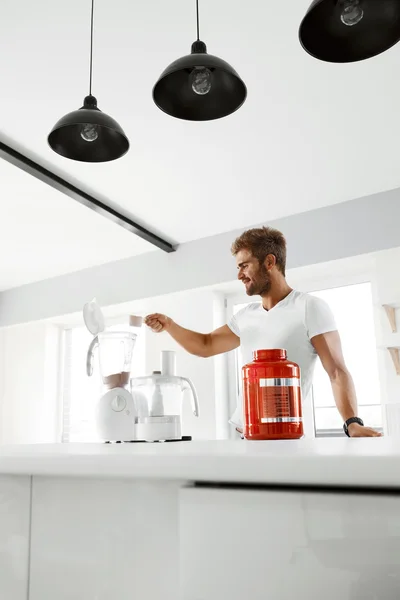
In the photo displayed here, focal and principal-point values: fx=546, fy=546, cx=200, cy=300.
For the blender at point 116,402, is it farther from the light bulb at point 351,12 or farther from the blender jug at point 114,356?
the light bulb at point 351,12

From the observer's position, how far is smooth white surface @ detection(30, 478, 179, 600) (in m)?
0.50

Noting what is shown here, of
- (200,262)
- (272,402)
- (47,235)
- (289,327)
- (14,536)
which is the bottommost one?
(14,536)

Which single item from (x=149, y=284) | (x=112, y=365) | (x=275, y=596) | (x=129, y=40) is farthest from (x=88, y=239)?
(x=275, y=596)

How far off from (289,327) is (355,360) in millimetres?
2133

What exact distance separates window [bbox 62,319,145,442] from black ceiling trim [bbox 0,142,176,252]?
47.2 inches

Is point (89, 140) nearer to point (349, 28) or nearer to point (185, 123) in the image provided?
point (349, 28)

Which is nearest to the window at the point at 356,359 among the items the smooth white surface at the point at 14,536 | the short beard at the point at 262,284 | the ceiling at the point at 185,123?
the ceiling at the point at 185,123

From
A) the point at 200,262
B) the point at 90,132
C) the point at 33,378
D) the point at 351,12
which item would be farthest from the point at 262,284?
the point at 33,378

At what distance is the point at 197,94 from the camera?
60.4 inches

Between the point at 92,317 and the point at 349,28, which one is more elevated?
the point at 349,28

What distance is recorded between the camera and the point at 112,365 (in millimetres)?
1257

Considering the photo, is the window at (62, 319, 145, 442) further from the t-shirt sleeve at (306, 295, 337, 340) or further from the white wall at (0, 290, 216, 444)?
the t-shirt sleeve at (306, 295, 337, 340)

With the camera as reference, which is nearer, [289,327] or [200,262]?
[289,327]

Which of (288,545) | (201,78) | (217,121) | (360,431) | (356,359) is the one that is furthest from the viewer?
(356,359)
